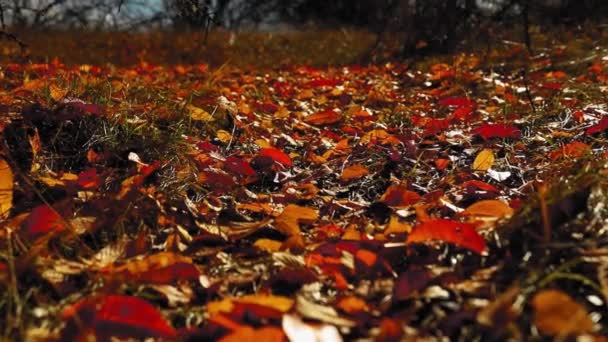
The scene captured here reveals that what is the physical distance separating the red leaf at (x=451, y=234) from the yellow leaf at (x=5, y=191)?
36.5 inches

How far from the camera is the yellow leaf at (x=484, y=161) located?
62.2 inches

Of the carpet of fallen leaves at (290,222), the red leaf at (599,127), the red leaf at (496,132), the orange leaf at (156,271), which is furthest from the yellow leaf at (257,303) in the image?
the red leaf at (599,127)

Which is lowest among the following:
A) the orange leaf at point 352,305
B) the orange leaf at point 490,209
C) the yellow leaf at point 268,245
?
the yellow leaf at point 268,245

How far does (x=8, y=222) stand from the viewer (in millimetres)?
1097

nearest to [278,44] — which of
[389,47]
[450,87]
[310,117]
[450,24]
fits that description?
[389,47]

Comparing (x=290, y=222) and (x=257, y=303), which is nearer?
(x=257, y=303)

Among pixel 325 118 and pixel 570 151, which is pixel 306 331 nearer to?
pixel 570 151

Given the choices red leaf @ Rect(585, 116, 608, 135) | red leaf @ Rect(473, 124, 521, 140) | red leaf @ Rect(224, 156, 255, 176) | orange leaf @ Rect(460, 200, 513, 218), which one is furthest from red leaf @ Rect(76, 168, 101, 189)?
red leaf @ Rect(585, 116, 608, 135)

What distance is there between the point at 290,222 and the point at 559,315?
657 millimetres

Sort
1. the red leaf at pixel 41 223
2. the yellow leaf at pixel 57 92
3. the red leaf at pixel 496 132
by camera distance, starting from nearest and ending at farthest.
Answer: the red leaf at pixel 41 223, the yellow leaf at pixel 57 92, the red leaf at pixel 496 132

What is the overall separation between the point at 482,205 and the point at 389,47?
5.03 metres

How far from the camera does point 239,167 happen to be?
1.56 metres

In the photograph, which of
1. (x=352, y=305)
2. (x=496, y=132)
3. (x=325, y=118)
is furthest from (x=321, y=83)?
(x=352, y=305)

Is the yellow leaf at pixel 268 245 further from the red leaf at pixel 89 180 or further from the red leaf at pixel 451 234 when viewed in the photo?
the red leaf at pixel 89 180
